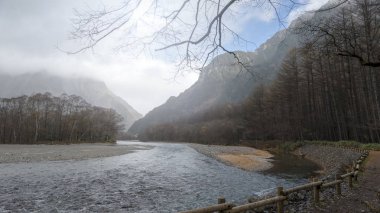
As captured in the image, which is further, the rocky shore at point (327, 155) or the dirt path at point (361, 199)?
the rocky shore at point (327, 155)

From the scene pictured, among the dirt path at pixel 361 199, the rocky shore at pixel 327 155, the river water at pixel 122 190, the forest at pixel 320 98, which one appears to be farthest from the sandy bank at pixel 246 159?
the dirt path at pixel 361 199

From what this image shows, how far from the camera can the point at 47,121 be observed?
99.8 m

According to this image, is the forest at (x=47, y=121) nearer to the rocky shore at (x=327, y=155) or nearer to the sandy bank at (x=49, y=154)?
the sandy bank at (x=49, y=154)

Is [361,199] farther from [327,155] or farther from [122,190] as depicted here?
[327,155]

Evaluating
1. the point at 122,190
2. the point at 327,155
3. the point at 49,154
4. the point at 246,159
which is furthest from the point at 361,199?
the point at 49,154

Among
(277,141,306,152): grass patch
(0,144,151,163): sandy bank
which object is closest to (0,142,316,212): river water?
(0,144,151,163): sandy bank

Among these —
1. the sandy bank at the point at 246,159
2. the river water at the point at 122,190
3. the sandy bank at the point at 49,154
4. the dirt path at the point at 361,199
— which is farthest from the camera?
the sandy bank at the point at 49,154

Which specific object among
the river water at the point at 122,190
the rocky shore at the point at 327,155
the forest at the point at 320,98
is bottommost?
the river water at the point at 122,190

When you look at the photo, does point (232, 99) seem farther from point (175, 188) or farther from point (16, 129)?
point (175, 188)

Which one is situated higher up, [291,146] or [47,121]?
[47,121]

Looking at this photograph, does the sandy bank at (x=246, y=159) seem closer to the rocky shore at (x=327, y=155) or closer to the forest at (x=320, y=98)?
the rocky shore at (x=327, y=155)

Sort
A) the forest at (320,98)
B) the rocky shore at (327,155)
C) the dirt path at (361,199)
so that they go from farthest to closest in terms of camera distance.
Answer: the rocky shore at (327,155) < the forest at (320,98) < the dirt path at (361,199)

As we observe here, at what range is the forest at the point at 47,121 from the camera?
92.1 m

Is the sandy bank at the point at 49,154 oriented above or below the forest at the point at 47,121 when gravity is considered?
below
